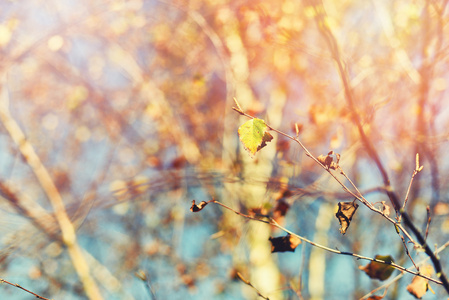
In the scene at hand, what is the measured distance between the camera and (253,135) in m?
1.14

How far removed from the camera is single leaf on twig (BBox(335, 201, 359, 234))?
3.61 feet

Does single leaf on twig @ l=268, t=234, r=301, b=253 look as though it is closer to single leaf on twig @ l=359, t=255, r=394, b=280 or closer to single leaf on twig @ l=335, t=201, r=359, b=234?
single leaf on twig @ l=335, t=201, r=359, b=234

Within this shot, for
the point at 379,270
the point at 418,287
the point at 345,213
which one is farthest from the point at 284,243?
the point at 418,287

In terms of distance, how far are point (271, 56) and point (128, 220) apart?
3.76m

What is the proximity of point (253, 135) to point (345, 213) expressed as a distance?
47 centimetres

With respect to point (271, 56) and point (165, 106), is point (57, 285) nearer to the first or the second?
point (165, 106)

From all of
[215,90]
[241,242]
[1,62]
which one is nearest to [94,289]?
[241,242]

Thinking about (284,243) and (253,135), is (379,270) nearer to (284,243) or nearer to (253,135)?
(284,243)

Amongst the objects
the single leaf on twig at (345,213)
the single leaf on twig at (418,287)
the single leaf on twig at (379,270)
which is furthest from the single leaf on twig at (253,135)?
the single leaf on twig at (418,287)

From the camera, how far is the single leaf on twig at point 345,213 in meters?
1.10

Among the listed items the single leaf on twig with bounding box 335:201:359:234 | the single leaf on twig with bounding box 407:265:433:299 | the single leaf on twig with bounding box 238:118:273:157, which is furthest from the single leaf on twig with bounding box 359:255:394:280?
the single leaf on twig with bounding box 238:118:273:157

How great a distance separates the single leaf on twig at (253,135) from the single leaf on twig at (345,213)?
15.5 inches

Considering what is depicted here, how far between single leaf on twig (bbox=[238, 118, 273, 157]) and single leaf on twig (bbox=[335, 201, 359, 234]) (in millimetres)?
393

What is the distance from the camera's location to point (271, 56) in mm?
4207
